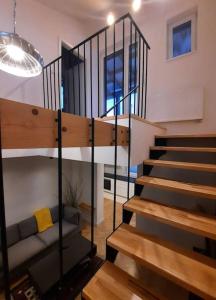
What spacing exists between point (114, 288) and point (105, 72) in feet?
8.20

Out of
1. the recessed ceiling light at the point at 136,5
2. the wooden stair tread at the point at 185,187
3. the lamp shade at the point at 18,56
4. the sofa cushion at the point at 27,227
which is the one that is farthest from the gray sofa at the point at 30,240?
the recessed ceiling light at the point at 136,5

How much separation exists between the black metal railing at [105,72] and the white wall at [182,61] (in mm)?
316

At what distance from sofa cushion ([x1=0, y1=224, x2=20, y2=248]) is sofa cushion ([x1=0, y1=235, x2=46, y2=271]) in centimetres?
8

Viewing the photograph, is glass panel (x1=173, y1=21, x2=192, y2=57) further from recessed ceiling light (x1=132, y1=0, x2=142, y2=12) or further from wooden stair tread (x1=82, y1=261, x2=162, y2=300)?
wooden stair tread (x1=82, y1=261, x2=162, y2=300)

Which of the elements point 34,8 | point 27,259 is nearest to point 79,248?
point 27,259

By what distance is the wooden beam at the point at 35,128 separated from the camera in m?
0.62

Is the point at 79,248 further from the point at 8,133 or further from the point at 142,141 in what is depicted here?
the point at 8,133

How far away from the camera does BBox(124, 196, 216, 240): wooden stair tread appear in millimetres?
1121

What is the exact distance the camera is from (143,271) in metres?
2.40

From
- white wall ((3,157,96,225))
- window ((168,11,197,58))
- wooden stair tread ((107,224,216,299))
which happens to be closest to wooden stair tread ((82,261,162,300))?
wooden stair tread ((107,224,216,299))

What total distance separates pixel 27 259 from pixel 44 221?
0.84 m

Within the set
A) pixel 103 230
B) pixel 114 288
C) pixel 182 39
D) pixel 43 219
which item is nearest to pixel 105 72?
pixel 182 39

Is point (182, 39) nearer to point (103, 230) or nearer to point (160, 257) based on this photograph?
point (160, 257)

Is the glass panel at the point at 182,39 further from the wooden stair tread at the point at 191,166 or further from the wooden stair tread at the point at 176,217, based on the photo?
the wooden stair tread at the point at 176,217
